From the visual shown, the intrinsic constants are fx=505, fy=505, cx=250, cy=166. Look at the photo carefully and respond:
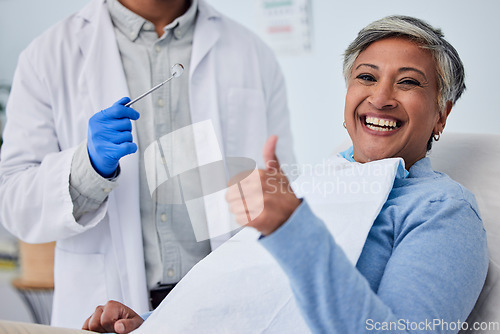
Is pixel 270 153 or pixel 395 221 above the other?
pixel 270 153

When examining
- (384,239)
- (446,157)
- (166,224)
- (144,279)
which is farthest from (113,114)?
(446,157)

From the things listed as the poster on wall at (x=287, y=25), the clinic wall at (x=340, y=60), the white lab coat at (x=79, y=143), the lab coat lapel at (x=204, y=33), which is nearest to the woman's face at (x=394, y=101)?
the clinic wall at (x=340, y=60)

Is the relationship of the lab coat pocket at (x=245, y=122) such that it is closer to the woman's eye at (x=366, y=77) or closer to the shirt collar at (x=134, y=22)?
the shirt collar at (x=134, y=22)

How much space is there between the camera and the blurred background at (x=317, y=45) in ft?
4.03

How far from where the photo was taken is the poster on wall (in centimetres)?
185

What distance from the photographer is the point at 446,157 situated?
1094 millimetres

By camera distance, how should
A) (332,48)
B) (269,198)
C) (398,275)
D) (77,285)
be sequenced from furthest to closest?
(332,48) → (77,285) → (398,275) → (269,198)

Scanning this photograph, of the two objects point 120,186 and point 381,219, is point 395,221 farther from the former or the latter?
point 120,186

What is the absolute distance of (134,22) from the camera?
111 centimetres

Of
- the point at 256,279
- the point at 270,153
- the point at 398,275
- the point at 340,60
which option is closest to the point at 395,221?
the point at 398,275

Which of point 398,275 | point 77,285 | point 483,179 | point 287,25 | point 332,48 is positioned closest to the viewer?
point 398,275

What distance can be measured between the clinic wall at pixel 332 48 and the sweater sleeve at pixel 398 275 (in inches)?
16.0

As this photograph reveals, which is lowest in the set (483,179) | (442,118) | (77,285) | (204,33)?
(77,285)

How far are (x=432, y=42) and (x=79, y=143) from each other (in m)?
0.75
